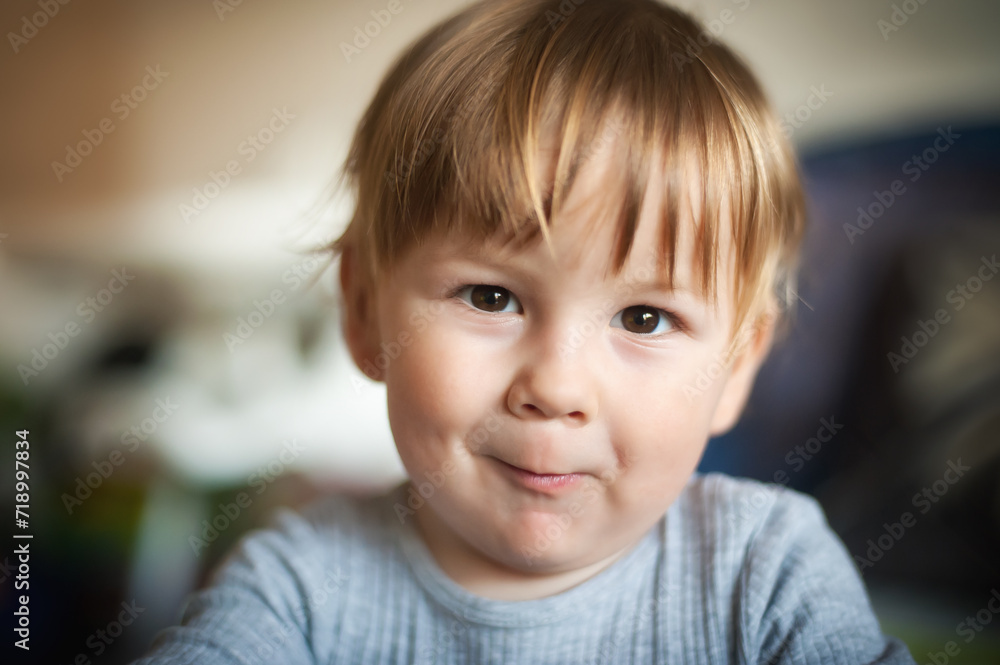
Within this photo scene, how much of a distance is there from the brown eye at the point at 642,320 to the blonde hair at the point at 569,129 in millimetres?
45

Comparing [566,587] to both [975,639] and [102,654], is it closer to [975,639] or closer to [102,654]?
[975,639]

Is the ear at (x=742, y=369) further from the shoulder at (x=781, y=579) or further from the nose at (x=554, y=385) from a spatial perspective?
the nose at (x=554, y=385)

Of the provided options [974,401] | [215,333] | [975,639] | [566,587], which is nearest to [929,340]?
[974,401]

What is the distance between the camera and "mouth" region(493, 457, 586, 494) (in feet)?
1.98

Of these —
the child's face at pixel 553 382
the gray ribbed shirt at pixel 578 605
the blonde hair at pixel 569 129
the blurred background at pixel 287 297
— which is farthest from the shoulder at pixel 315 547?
the blurred background at pixel 287 297

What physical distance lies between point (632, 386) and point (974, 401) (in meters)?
0.75

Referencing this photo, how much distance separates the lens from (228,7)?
130cm

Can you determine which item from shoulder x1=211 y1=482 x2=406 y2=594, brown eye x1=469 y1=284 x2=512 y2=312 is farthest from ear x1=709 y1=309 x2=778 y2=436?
shoulder x1=211 y1=482 x2=406 y2=594

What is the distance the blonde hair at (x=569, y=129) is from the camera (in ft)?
1.88

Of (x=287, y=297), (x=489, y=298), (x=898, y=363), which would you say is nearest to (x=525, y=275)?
(x=489, y=298)

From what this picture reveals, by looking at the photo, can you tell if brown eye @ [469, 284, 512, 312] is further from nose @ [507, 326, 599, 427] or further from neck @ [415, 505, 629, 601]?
neck @ [415, 505, 629, 601]

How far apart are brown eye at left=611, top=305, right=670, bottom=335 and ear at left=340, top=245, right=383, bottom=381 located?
0.82ft

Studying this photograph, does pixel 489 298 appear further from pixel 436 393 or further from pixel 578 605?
pixel 578 605

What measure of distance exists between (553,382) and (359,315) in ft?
0.92
